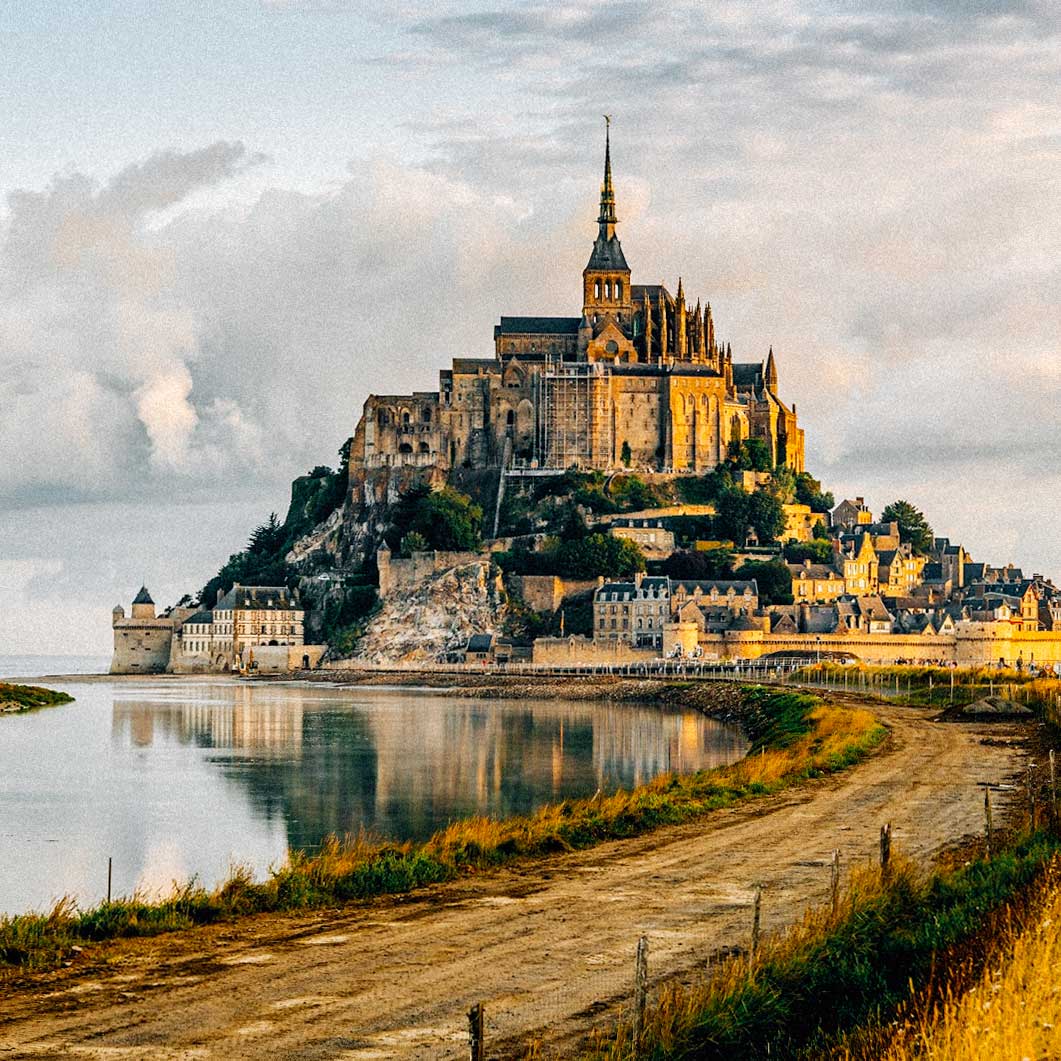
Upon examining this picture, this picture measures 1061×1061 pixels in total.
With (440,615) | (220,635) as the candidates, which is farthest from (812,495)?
(220,635)

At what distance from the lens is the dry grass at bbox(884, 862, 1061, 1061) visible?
7930 mm

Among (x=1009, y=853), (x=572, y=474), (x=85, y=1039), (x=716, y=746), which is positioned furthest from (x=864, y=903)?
(x=572, y=474)

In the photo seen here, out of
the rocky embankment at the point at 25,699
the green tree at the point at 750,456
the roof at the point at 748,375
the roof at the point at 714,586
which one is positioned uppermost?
the roof at the point at 748,375

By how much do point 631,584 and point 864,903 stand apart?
284 ft

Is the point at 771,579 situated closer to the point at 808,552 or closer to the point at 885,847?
the point at 808,552

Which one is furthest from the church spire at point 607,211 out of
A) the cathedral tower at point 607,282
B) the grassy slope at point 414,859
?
the grassy slope at point 414,859

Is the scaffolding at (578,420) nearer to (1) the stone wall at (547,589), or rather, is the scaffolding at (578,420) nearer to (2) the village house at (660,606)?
(1) the stone wall at (547,589)

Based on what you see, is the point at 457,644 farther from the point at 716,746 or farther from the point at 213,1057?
the point at 213,1057

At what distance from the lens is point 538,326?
121 m

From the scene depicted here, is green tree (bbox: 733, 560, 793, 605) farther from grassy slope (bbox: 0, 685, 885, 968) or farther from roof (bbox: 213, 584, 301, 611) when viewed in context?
grassy slope (bbox: 0, 685, 885, 968)

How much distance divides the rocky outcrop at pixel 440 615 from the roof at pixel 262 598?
9.90 meters

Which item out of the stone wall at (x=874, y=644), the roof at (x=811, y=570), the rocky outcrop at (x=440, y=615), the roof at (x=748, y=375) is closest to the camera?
the stone wall at (x=874, y=644)

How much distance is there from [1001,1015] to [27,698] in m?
76.5

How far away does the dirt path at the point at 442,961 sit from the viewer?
10.6 m
